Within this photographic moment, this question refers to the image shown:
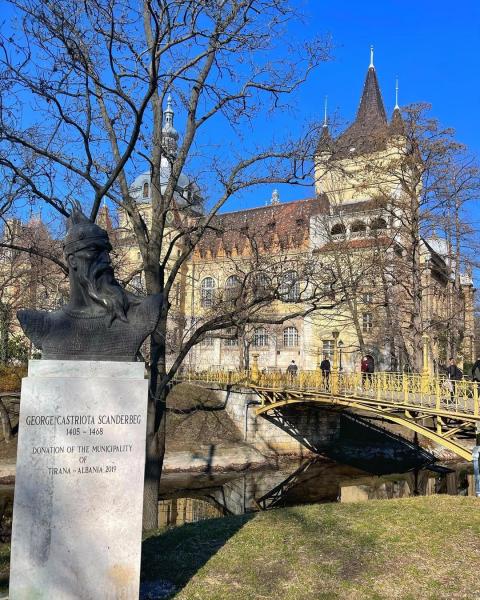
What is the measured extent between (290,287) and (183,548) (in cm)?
491

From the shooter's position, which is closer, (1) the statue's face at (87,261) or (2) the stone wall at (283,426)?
(1) the statue's face at (87,261)

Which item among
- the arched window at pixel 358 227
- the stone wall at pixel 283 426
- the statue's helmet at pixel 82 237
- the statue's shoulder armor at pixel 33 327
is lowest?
the stone wall at pixel 283 426

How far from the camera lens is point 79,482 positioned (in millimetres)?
3906

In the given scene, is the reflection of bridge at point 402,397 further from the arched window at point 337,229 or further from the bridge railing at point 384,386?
the arched window at point 337,229

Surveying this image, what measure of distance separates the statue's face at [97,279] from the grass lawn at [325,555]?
2505 mm

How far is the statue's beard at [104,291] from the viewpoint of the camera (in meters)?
4.30

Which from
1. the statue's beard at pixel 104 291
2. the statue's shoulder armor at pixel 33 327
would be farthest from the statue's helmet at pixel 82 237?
the statue's shoulder armor at pixel 33 327

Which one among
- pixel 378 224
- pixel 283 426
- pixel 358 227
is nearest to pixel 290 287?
pixel 378 224

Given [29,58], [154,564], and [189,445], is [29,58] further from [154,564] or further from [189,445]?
[189,445]

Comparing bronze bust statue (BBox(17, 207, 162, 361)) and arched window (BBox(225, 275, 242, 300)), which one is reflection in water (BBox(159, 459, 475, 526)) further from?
bronze bust statue (BBox(17, 207, 162, 361))

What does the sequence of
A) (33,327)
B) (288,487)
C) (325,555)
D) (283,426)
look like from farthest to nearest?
1. (283,426)
2. (288,487)
3. (325,555)
4. (33,327)

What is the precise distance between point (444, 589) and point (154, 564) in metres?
2.71

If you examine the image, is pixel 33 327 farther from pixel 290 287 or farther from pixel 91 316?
pixel 290 287

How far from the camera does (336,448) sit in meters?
24.5
